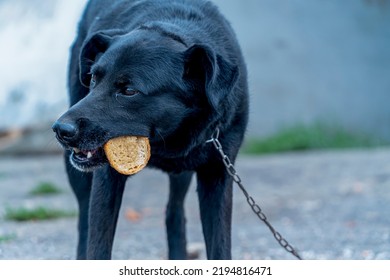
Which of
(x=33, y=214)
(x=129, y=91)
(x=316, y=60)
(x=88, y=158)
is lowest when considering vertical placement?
(x=33, y=214)

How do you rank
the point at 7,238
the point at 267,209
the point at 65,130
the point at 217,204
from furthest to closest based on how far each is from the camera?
the point at 267,209 < the point at 7,238 < the point at 217,204 < the point at 65,130

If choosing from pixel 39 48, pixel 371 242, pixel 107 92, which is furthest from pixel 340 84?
pixel 107 92

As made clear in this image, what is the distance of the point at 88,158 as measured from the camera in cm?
343

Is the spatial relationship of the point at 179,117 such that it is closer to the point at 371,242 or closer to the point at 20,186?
the point at 371,242

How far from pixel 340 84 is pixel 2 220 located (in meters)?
5.20

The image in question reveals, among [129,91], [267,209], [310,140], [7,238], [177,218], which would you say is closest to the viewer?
[129,91]

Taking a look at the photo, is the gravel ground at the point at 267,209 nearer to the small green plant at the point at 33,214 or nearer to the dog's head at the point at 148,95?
the small green plant at the point at 33,214

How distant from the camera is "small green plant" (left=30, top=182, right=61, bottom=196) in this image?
741 cm

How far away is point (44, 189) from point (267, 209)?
6.54 feet

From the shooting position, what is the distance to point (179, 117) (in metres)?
3.55

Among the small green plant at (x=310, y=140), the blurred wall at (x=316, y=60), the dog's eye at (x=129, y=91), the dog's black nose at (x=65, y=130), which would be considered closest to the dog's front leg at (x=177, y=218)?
the dog's eye at (x=129, y=91)

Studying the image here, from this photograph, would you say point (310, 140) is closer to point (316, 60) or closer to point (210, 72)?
point (316, 60)

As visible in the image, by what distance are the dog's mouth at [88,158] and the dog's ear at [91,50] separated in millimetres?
506

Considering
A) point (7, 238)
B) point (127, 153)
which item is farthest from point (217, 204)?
point (7, 238)
